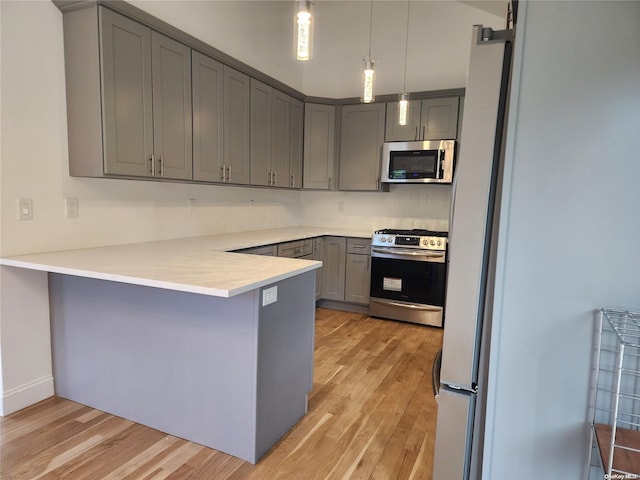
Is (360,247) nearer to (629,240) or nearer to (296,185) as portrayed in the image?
(296,185)

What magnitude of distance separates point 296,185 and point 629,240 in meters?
3.61

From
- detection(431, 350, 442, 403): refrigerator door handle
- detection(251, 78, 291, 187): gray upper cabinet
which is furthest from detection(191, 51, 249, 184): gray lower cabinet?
detection(431, 350, 442, 403): refrigerator door handle

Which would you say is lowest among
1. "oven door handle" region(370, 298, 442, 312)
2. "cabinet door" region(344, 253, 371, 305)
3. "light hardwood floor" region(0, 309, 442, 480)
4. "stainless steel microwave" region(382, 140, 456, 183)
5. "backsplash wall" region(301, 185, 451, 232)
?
"light hardwood floor" region(0, 309, 442, 480)

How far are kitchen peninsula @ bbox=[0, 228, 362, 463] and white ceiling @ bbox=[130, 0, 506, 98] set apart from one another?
8.12 ft

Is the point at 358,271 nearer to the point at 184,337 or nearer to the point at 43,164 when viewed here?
the point at 184,337

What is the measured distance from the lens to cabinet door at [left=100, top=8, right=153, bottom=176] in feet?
7.40

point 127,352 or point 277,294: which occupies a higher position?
point 277,294

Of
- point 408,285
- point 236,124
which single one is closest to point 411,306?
point 408,285

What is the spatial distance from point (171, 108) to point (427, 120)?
2.55 m

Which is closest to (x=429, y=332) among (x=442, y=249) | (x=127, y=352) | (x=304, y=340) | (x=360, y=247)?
(x=442, y=249)

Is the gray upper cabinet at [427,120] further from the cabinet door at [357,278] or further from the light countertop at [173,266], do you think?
the light countertop at [173,266]

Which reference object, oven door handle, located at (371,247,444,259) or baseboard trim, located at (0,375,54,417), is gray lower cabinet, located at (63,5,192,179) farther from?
oven door handle, located at (371,247,444,259)

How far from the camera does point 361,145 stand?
173 inches

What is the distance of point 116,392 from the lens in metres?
2.19
